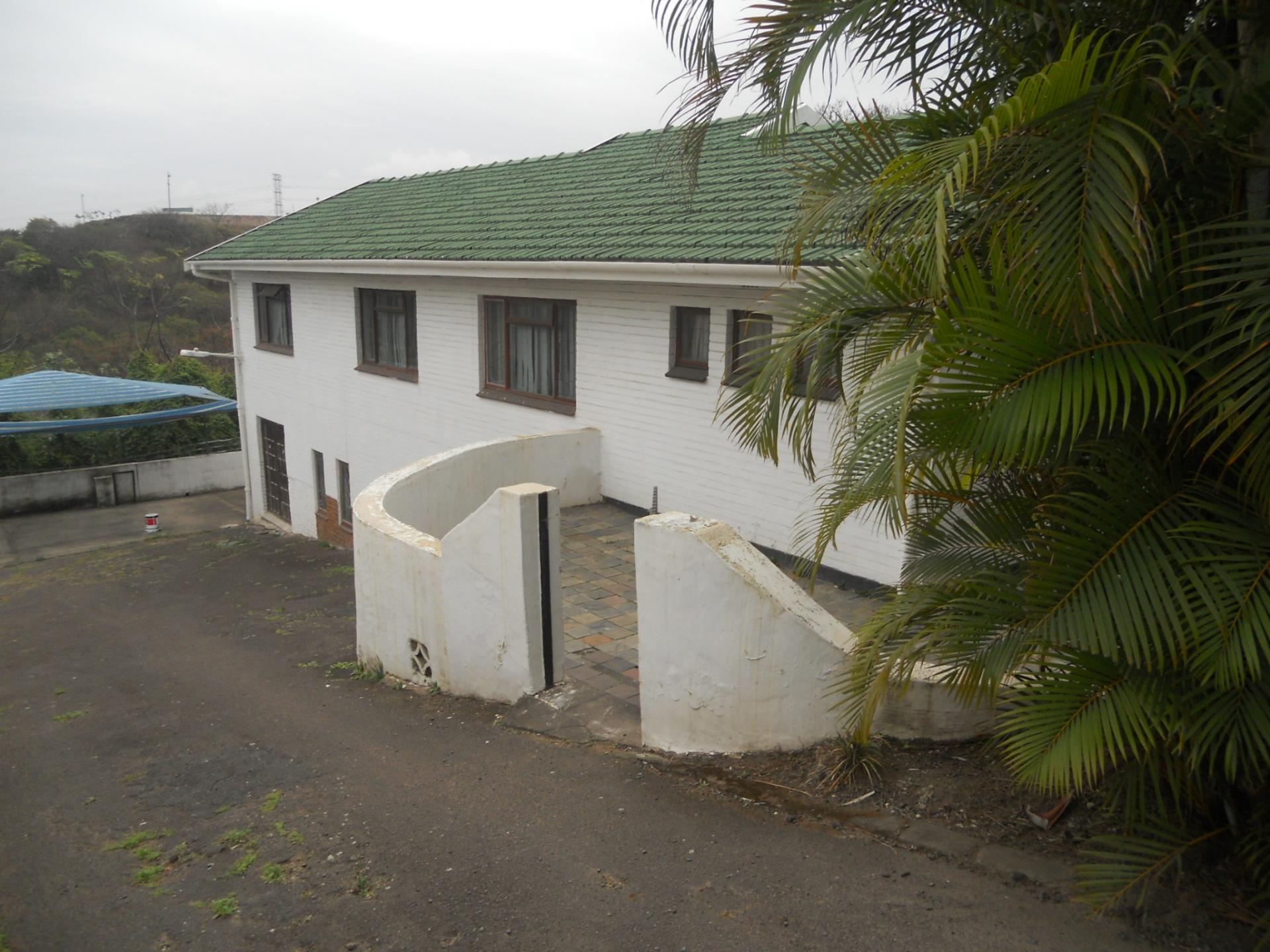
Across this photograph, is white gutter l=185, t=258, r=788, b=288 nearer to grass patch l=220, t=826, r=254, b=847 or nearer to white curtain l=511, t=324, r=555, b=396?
white curtain l=511, t=324, r=555, b=396

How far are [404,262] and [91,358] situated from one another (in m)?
32.3

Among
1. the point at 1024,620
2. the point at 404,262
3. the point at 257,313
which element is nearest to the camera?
the point at 1024,620

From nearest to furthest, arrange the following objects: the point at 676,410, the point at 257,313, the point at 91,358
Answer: the point at 676,410 < the point at 257,313 < the point at 91,358

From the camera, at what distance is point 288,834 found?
516 cm

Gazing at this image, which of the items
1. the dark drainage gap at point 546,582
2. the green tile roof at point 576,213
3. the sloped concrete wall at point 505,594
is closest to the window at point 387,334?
the green tile roof at point 576,213

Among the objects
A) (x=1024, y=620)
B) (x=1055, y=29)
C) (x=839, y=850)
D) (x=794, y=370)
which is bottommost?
(x=839, y=850)

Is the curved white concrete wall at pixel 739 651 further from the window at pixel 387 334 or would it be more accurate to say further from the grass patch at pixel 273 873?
the window at pixel 387 334

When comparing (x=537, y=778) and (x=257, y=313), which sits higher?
(x=257, y=313)

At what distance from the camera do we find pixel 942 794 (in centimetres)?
459

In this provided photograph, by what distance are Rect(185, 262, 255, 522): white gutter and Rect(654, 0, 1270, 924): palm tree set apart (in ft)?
55.4

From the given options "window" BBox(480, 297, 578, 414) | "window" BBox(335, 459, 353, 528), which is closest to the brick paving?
"window" BBox(480, 297, 578, 414)

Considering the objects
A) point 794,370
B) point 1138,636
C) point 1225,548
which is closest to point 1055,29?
point 794,370

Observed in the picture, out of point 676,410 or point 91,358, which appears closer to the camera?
point 676,410

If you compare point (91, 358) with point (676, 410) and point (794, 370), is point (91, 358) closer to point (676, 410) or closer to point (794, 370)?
point (676, 410)
